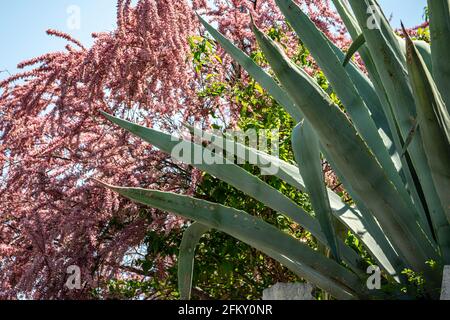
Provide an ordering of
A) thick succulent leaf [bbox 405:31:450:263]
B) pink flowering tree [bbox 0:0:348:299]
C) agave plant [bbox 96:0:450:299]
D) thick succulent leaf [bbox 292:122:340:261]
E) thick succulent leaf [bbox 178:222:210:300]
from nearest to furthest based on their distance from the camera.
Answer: thick succulent leaf [bbox 405:31:450:263], agave plant [bbox 96:0:450:299], thick succulent leaf [bbox 292:122:340:261], thick succulent leaf [bbox 178:222:210:300], pink flowering tree [bbox 0:0:348:299]

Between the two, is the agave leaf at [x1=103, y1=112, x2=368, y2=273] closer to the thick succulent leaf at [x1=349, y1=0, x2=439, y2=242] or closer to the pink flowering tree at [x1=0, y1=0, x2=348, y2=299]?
the thick succulent leaf at [x1=349, y1=0, x2=439, y2=242]

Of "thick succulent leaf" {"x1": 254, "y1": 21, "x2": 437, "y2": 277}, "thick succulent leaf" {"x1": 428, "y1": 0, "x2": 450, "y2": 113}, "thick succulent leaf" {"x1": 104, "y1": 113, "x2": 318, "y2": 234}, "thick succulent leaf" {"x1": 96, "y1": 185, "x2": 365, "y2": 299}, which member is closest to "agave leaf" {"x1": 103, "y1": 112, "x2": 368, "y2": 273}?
"thick succulent leaf" {"x1": 104, "y1": 113, "x2": 318, "y2": 234}

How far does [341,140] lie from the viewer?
2268mm

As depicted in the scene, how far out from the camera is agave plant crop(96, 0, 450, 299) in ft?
7.34

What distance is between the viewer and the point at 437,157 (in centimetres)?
218

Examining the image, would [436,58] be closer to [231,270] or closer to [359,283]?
[359,283]

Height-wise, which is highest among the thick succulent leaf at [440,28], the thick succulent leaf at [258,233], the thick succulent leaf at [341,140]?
the thick succulent leaf at [440,28]

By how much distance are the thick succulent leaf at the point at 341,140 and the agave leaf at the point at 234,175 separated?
43cm

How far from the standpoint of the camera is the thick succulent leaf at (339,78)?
269 cm

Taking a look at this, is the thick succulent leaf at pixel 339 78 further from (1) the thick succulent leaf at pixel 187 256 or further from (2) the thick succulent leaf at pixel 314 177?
(1) the thick succulent leaf at pixel 187 256

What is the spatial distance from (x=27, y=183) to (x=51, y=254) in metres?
0.56

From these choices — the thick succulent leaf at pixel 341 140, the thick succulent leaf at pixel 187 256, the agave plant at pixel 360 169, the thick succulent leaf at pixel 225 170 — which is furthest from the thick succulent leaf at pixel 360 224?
the thick succulent leaf at pixel 187 256

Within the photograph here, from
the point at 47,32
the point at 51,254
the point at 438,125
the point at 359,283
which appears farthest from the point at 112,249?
the point at 438,125

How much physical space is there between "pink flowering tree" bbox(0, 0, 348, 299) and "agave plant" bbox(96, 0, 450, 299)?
56.3 inches
